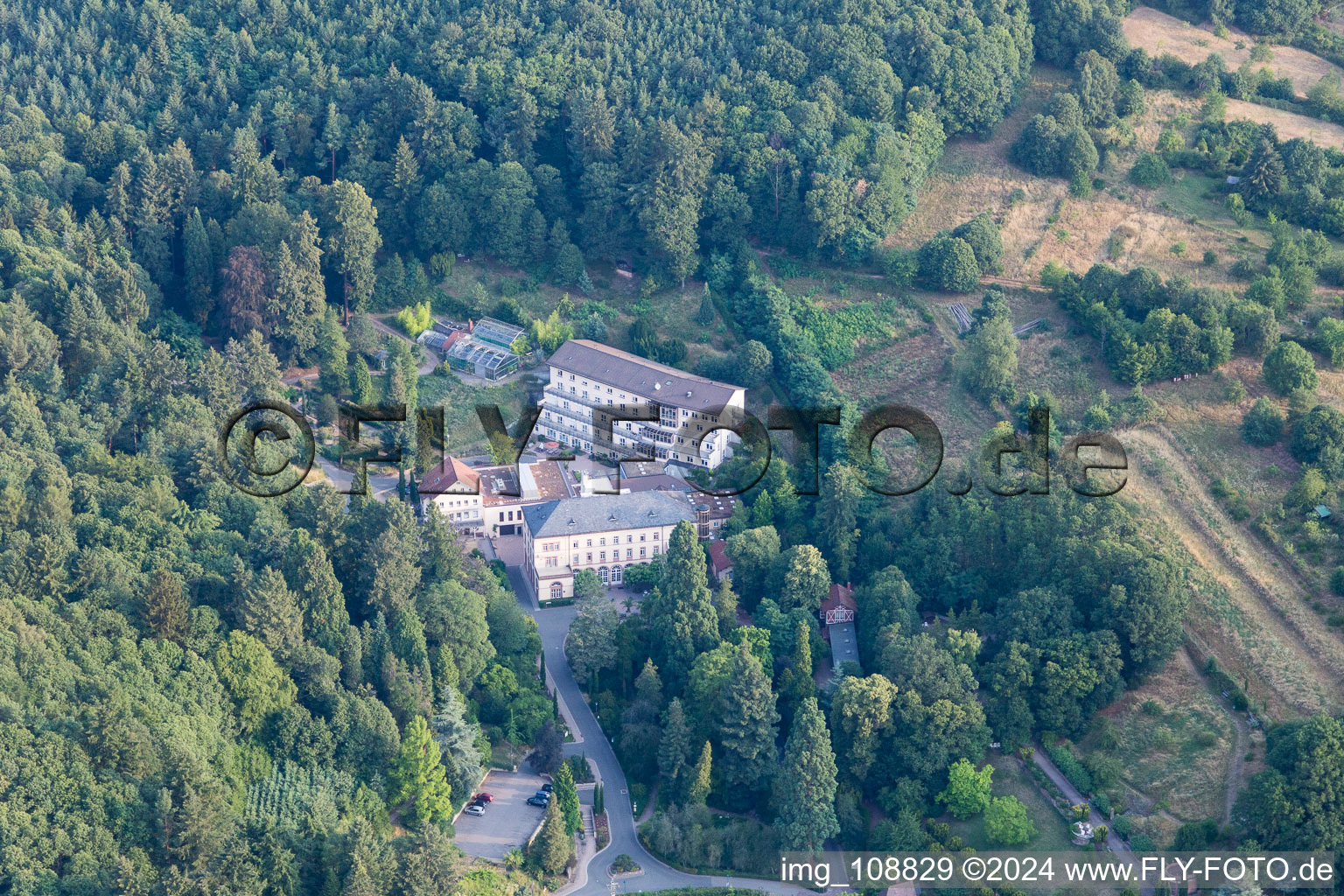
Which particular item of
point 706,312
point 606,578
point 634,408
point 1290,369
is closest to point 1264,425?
point 1290,369

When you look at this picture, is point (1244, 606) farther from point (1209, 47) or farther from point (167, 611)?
point (1209, 47)

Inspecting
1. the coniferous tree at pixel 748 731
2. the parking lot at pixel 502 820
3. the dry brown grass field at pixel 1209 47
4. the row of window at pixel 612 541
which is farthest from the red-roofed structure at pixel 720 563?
the dry brown grass field at pixel 1209 47

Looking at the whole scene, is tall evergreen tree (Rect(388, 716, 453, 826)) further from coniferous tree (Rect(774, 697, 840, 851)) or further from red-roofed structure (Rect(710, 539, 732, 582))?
red-roofed structure (Rect(710, 539, 732, 582))

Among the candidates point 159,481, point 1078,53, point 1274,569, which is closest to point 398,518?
point 159,481

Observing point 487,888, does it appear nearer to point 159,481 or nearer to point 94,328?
point 159,481

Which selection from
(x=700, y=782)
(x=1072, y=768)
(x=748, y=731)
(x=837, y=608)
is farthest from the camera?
(x=837, y=608)

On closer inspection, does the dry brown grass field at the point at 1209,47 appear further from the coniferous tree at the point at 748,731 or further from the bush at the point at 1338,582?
the coniferous tree at the point at 748,731

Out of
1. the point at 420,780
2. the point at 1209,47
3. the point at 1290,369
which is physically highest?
the point at 1209,47

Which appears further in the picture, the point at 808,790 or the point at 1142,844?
the point at 808,790
